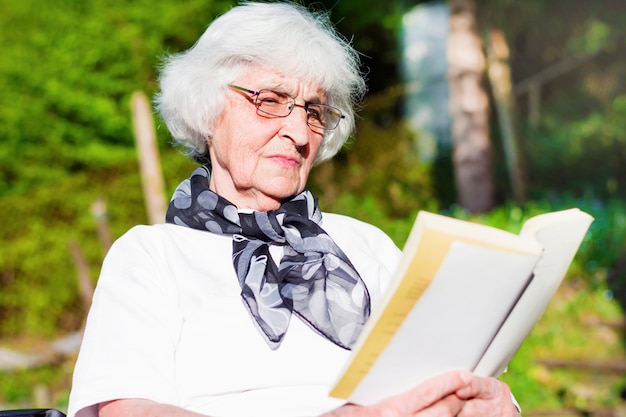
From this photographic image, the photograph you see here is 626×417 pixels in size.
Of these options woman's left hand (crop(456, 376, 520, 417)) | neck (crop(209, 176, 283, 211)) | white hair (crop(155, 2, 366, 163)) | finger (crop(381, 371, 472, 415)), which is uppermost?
white hair (crop(155, 2, 366, 163))

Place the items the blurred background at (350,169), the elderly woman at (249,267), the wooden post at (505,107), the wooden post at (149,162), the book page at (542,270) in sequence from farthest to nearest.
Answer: the wooden post at (505,107)
the wooden post at (149,162)
the blurred background at (350,169)
the elderly woman at (249,267)
the book page at (542,270)

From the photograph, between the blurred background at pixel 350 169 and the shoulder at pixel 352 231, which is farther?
the blurred background at pixel 350 169

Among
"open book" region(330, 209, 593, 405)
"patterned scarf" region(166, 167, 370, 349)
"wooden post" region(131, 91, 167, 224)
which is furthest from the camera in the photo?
"wooden post" region(131, 91, 167, 224)

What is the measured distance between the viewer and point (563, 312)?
18.6 ft

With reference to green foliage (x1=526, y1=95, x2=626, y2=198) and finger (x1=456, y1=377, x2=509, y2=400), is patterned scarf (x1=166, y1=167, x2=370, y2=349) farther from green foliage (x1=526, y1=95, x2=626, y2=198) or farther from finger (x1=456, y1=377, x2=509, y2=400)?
green foliage (x1=526, y1=95, x2=626, y2=198)

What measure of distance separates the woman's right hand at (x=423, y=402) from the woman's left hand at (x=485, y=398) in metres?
0.03

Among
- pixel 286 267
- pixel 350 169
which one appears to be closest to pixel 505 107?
pixel 350 169

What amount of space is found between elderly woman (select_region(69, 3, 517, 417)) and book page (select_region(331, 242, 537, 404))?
5 centimetres

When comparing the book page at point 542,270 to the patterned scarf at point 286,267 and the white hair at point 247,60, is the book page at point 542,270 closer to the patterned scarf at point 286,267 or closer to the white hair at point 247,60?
the patterned scarf at point 286,267

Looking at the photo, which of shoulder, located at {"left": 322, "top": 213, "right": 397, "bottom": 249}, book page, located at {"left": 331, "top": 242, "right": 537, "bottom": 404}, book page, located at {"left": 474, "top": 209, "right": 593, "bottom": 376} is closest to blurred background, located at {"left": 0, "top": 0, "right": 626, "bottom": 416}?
shoulder, located at {"left": 322, "top": 213, "right": 397, "bottom": 249}

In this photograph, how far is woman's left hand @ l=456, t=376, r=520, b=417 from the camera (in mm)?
1615

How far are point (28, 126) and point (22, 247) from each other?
47.5 inches

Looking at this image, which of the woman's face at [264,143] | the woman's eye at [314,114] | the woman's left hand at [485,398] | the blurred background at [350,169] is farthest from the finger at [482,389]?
the blurred background at [350,169]

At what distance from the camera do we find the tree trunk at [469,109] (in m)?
7.31
